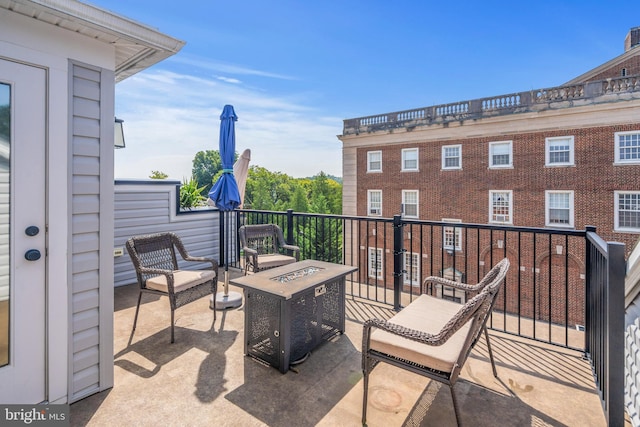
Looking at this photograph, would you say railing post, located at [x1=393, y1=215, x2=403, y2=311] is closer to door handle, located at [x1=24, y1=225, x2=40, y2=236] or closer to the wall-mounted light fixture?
door handle, located at [x1=24, y1=225, x2=40, y2=236]

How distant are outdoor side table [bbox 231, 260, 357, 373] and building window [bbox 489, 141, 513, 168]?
13.4 metres

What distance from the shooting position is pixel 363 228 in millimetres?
15766

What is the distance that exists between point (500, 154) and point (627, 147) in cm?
406

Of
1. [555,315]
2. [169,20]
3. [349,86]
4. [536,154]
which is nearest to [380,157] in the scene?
[349,86]

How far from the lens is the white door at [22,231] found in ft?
5.60

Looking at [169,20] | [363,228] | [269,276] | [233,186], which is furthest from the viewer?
[363,228]

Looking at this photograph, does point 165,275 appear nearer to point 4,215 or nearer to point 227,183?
point 4,215

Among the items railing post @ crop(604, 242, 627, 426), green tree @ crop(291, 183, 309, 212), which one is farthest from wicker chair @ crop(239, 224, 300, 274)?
green tree @ crop(291, 183, 309, 212)

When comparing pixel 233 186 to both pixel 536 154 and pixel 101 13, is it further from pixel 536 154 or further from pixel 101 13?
pixel 536 154

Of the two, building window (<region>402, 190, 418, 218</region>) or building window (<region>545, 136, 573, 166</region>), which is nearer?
building window (<region>545, 136, 573, 166</region>)

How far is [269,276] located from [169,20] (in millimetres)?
4840

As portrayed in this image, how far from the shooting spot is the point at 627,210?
444 inches

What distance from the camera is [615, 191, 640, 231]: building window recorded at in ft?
36.5

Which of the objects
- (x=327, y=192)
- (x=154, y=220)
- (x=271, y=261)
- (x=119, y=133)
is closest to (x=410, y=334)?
(x=271, y=261)
